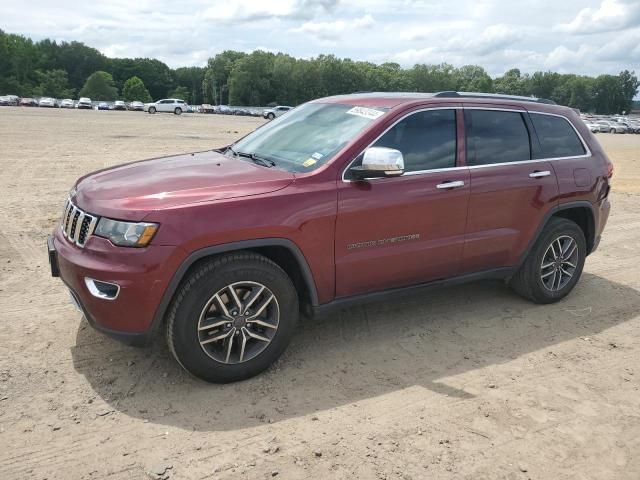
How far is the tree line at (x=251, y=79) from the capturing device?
111 meters

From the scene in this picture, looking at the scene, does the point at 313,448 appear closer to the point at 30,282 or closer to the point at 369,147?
the point at 369,147

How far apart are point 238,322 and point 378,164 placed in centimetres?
137

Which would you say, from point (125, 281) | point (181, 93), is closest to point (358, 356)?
point (125, 281)

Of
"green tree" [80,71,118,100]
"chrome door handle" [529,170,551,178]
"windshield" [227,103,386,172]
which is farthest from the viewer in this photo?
"green tree" [80,71,118,100]

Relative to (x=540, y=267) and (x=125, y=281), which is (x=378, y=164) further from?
(x=540, y=267)

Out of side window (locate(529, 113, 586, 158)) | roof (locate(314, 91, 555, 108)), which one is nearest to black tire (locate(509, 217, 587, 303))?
side window (locate(529, 113, 586, 158))

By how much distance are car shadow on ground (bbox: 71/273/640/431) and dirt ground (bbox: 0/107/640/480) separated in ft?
0.05

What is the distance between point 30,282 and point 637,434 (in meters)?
4.91

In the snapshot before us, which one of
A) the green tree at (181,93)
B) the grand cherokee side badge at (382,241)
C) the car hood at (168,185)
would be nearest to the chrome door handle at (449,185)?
the grand cherokee side badge at (382,241)

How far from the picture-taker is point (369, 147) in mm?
3924

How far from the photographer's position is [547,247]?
5023mm

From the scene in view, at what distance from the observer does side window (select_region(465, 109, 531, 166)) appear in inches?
176

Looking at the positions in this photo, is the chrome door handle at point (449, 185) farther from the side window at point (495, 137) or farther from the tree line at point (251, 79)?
the tree line at point (251, 79)

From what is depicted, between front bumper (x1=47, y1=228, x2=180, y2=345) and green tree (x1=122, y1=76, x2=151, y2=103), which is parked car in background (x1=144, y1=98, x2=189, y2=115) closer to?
green tree (x1=122, y1=76, x2=151, y2=103)
